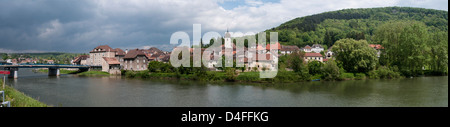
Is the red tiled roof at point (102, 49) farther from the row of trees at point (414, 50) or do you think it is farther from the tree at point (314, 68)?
the row of trees at point (414, 50)

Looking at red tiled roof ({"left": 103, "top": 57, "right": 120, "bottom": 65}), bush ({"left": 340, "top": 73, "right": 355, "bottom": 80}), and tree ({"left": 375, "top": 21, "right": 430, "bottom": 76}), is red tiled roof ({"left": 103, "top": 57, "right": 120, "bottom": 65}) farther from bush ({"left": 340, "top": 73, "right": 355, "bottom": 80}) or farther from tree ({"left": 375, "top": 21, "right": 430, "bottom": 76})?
tree ({"left": 375, "top": 21, "right": 430, "bottom": 76})

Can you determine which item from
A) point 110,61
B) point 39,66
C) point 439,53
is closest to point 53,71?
point 39,66

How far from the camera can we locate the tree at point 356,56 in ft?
123

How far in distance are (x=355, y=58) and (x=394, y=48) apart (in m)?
8.52

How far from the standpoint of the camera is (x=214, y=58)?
48406 mm

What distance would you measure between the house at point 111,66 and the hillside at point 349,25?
169 ft

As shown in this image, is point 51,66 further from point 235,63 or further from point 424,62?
point 424,62

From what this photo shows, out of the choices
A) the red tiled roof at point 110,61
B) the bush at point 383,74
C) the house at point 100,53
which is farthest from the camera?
the house at point 100,53

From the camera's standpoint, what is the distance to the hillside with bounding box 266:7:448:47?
8944 cm

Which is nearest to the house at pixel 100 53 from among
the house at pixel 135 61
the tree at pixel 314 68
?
the house at pixel 135 61

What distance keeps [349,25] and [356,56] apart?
299 feet

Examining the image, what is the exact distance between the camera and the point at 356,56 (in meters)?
37.7

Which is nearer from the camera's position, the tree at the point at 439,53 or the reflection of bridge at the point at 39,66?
the tree at the point at 439,53
